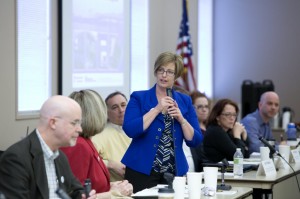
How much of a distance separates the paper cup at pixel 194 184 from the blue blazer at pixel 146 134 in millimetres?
539

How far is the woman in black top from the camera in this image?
5965mm

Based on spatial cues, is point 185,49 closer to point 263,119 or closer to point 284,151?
point 263,119

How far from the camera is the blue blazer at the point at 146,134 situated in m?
4.41

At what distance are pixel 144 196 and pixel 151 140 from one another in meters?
0.62

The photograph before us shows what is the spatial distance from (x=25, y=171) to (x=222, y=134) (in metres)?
3.30

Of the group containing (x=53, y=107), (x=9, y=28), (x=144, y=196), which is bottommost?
(x=144, y=196)

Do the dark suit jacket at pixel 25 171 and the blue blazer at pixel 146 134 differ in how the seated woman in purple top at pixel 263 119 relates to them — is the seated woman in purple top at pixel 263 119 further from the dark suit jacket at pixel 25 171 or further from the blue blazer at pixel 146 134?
the dark suit jacket at pixel 25 171

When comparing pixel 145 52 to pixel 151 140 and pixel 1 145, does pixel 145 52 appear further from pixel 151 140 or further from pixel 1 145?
pixel 151 140

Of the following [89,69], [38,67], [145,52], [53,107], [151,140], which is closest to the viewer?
[53,107]

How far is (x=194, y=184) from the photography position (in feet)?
12.5

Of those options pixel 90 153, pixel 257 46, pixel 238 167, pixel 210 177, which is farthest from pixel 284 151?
pixel 257 46

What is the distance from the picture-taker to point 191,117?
465 centimetres

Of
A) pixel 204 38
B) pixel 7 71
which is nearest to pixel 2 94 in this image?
pixel 7 71

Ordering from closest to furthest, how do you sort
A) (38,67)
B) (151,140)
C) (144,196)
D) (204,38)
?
(144,196) < (151,140) < (38,67) < (204,38)
